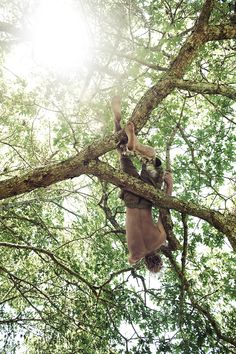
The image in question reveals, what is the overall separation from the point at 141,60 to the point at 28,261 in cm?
586

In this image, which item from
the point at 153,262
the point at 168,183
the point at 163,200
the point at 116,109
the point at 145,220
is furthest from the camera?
the point at 153,262

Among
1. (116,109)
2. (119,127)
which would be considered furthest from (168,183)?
(116,109)

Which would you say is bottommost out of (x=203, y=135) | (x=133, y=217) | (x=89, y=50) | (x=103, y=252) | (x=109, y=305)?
(x=109, y=305)

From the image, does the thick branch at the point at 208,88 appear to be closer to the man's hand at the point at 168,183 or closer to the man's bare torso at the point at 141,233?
the man's hand at the point at 168,183

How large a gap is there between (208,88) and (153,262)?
3.26m

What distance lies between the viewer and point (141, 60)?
20.7ft

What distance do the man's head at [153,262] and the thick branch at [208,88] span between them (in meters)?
3.07

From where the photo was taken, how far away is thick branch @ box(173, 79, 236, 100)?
15.1ft

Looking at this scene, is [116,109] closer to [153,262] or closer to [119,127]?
[119,127]

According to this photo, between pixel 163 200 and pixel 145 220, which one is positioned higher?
pixel 145 220

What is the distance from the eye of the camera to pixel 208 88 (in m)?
4.68

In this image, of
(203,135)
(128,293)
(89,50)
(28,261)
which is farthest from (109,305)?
(89,50)

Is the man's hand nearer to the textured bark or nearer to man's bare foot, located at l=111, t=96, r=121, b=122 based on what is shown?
the textured bark

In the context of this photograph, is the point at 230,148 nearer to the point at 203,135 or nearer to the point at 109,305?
the point at 203,135
